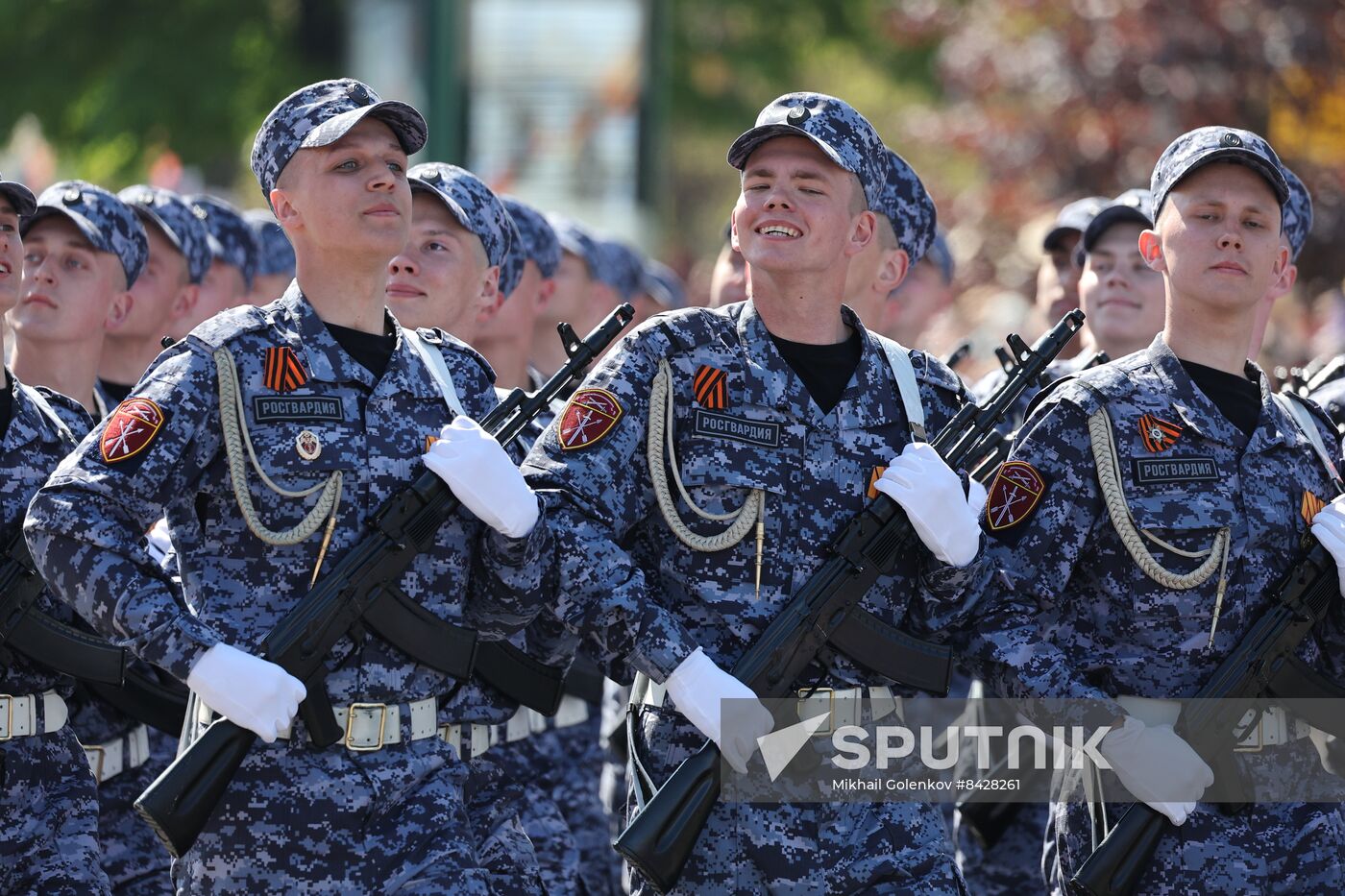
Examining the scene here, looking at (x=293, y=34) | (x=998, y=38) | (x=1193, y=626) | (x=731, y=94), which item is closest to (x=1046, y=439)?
(x=1193, y=626)

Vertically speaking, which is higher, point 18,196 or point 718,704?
point 18,196

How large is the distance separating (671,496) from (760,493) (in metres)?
0.23

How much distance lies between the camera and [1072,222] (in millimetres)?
8398

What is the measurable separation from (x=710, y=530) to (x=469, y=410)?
768 millimetres

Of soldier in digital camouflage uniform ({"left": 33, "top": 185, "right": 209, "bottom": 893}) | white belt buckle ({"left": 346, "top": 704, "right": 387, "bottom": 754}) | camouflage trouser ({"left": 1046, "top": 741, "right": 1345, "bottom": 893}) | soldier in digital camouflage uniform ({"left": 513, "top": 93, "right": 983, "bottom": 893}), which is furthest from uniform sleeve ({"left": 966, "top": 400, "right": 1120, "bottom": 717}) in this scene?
soldier in digital camouflage uniform ({"left": 33, "top": 185, "right": 209, "bottom": 893})

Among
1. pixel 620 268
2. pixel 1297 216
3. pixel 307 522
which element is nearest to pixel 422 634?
pixel 307 522

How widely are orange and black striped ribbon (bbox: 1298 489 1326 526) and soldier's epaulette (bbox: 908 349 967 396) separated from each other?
98 centimetres

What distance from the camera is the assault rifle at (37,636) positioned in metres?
5.45

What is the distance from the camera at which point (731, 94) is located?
79.8 feet

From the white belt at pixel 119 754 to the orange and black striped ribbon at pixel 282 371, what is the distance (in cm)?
165

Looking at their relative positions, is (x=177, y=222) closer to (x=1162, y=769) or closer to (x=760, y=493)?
(x=760, y=493)

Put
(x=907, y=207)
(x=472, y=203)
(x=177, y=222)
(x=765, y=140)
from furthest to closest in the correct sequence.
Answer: (x=177, y=222) → (x=907, y=207) → (x=472, y=203) → (x=765, y=140)

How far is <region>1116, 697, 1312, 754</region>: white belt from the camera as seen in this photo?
5516 mm

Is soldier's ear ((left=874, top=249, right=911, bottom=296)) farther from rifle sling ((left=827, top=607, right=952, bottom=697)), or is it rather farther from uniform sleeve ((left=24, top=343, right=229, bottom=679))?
uniform sleeve ((left=24, top=343, right=229, bottom=679))
